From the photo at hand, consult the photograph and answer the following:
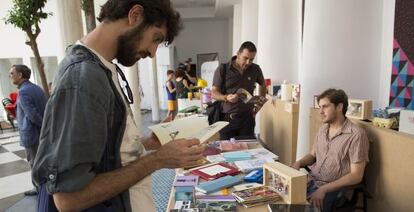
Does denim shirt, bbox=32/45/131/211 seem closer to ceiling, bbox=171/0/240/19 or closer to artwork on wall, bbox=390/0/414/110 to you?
artwork on wall, bbox=390/0/414/110

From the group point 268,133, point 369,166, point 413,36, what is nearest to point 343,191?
point 369,166

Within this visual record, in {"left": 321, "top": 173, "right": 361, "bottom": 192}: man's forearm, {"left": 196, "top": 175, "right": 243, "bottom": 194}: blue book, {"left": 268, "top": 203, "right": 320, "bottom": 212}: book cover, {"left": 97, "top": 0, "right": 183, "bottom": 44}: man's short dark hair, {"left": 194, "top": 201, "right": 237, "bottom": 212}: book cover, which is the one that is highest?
{"left": 97, "top": 0, "right": 183, "bottom": 44}: man's short dark hair

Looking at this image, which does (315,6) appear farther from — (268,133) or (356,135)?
(268,133)

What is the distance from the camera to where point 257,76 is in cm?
326

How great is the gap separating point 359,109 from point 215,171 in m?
1.15

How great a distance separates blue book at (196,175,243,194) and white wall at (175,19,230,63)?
32.2ft

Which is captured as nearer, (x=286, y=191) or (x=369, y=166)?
(x=286, y=191)

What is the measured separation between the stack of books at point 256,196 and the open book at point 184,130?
1.21ft

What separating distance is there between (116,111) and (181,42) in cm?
1060

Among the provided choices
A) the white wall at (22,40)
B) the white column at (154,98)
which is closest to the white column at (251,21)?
the white column at (154,98)

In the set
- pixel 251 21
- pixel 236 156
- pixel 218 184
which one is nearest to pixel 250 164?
pixel 236 156

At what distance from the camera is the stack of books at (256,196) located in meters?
1.38

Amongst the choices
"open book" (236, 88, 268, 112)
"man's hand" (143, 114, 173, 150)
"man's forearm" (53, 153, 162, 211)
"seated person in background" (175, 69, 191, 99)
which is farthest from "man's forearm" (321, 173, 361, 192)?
"seated person in background" (175, 69, 191, 99)

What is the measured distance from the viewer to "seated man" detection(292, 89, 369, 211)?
6.10 ft
